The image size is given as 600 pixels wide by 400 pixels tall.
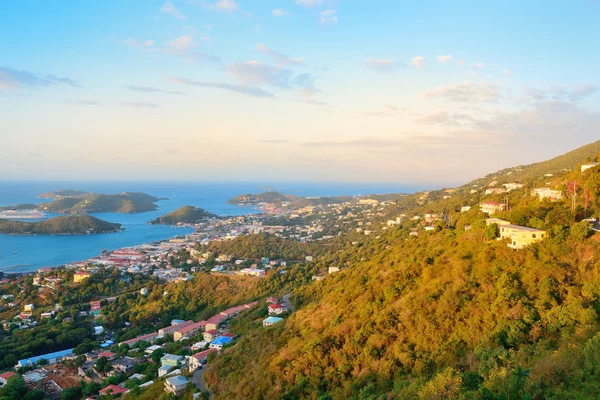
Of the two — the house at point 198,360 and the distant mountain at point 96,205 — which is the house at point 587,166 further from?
the distant mountain at point 96,205

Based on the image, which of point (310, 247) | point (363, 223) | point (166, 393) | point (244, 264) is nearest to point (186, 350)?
point (166, 393)

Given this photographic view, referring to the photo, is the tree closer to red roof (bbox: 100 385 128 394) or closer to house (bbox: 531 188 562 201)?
house (bbox: 531 188 562 201)

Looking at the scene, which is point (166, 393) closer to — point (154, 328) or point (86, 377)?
point (86, 377)

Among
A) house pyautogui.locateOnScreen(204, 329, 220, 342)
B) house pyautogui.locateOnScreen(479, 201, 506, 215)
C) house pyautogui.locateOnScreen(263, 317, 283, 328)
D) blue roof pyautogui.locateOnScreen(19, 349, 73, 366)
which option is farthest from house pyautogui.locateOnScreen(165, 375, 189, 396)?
house pyautogui.locateOnScreen(479, 201, 506, 215)

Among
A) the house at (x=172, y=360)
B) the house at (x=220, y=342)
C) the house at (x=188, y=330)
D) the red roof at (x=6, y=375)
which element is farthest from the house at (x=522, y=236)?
the red roof at (x=6, y=375)

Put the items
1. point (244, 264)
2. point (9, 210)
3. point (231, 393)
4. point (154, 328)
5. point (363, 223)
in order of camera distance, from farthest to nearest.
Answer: point (9, 210) < point (363, 223) < point (244, 264) < point (154, 328) < point (231, 393)

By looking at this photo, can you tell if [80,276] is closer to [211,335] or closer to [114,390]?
[211,335]

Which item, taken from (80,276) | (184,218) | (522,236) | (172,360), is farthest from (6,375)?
(184,218)
